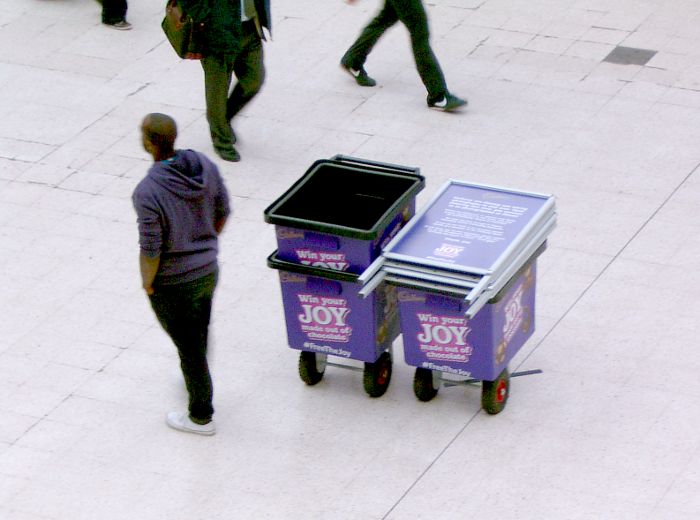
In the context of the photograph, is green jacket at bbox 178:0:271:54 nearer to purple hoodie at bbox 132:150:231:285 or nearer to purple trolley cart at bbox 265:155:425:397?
purple trolley cart at bbox 265:155:425:397

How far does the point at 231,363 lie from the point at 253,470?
995 mm

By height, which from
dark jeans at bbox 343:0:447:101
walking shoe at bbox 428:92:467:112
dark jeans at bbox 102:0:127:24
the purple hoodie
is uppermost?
the purple hoodie

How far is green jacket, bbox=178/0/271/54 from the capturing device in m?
9.17

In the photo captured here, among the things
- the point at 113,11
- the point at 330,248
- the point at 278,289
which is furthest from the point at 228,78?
the point at 330,248

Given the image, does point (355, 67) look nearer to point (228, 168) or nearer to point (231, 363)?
point (228, 168)

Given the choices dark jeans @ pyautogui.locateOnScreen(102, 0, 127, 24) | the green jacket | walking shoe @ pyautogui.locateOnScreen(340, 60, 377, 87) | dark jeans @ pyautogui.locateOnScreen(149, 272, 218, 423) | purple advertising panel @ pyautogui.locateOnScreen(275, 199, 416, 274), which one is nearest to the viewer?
dark jeans @ pyautogui.locateOnScreen(149, 272, 218, 423)

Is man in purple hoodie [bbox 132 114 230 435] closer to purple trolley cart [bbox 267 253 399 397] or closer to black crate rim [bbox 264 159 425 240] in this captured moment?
black crate rim [bbox 264 159 425 240]

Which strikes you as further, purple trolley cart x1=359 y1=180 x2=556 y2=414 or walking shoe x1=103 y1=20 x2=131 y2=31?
walking shoe x1=103 y1=20 x2=131 y2=31

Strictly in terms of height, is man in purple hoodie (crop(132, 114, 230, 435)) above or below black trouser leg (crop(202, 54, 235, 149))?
above

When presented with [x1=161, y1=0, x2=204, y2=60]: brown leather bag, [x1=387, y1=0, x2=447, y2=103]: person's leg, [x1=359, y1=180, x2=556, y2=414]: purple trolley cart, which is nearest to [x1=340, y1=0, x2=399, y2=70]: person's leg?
[x1=387, y1=0, x2=447, y2=103]: person's leg

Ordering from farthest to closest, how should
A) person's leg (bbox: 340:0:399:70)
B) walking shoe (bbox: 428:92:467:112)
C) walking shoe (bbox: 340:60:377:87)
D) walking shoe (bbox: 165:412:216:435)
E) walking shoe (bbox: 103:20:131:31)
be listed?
walking shoe (bbox: 103:20:131:31)
walking shoe (bbox: 340:60:377:87)
person's leg (bbox: 340:0:399:70)
walking shoe (bbox: 428:92:467:112)
walking shoe (bbox: 165:412:216:435)

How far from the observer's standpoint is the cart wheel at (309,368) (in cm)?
726

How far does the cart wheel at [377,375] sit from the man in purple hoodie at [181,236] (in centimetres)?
84

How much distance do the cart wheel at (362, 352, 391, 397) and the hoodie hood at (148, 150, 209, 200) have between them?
1346mm
